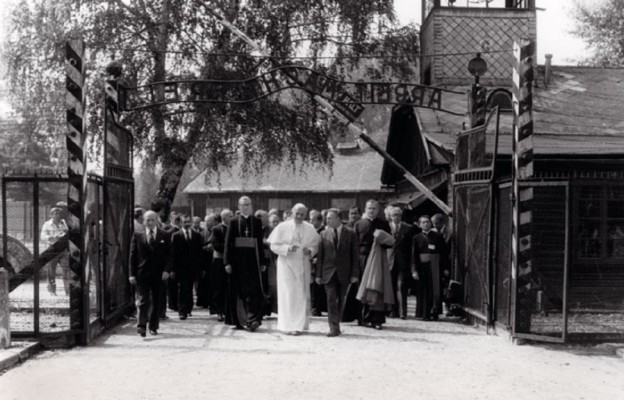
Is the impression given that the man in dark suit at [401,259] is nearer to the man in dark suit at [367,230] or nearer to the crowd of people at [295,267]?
the crowd of people at [295,267]

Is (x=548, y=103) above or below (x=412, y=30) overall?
below

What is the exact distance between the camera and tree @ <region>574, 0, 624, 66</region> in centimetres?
3572

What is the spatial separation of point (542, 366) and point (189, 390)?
413 centimetres

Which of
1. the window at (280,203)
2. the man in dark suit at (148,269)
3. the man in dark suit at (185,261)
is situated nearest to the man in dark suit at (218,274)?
the man in dark suit at (185,261)

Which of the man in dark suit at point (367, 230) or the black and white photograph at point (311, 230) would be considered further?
the man in dark suit at point (367, 230)

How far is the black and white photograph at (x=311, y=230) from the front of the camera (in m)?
8.98

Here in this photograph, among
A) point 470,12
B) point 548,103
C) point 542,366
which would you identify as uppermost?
point 470,12

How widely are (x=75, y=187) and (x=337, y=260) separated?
159 inches

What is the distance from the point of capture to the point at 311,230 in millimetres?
12008

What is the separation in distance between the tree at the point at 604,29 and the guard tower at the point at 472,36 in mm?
14242

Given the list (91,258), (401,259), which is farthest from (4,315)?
(401,259)

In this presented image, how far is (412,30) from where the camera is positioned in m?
24.0

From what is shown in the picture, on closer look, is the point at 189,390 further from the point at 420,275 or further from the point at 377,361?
the point at 420,275

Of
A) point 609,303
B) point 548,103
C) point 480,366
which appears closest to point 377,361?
point 480,366
